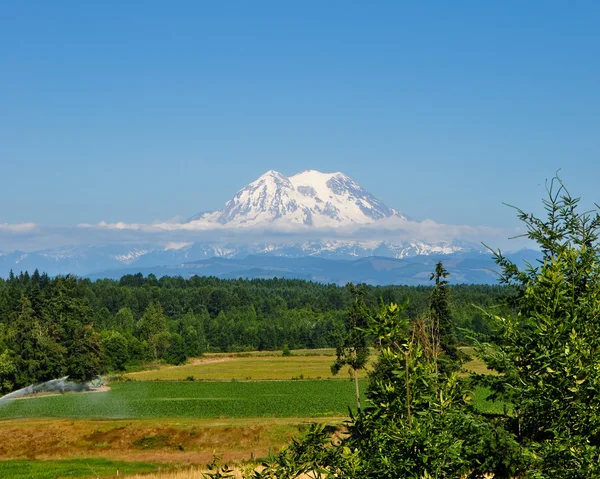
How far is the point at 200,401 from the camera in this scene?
7919cm

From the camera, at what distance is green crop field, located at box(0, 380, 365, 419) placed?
70250mm

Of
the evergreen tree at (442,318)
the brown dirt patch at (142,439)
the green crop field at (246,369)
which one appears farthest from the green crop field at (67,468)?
the green crop field at (246,369)

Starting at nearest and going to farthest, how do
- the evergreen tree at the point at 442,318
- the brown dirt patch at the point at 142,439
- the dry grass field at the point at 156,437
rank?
Result: the dry grass field at the point at 156,437, the evergreen tree at the point at 442,318, the brown dirt patch at the point at 142,439

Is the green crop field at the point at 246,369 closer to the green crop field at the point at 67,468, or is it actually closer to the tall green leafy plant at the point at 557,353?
the green crop field at the point at 67,468

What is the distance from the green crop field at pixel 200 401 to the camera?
70250mm

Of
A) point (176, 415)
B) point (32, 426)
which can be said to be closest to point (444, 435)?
point (32, 426)

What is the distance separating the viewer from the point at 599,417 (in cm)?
853

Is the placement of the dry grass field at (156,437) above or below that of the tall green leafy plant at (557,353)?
below

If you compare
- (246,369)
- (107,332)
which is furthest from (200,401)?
(107,332)

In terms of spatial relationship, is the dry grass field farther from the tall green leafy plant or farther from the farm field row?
the tall green leafy plant

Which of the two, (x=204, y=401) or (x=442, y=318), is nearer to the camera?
(x=442, y=318)

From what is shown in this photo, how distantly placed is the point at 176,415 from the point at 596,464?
212 ft

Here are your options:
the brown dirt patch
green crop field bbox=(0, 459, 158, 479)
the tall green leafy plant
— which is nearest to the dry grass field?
the brown dirt patch

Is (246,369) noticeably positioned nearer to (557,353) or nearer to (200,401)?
(200,401)
